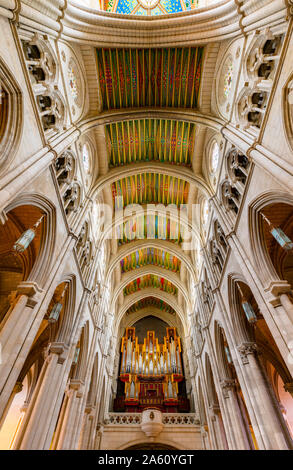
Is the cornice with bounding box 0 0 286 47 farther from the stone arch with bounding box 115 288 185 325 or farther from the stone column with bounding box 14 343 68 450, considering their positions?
the stone arch with bounding box 115 288 185 325

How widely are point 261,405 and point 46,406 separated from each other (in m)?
6.00

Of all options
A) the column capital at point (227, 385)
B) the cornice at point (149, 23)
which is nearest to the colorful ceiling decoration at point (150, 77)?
the cornice at point (149, 23)

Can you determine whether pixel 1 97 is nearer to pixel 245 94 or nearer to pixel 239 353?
pixel 245 94

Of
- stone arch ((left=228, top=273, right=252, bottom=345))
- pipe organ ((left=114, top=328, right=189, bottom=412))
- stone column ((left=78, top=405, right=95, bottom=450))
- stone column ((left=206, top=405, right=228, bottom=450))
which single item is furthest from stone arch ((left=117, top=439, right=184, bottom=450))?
stone arch ((left=228, top=273, right=252, bottom=345))

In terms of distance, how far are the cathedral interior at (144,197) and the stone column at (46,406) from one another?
1.8 inches

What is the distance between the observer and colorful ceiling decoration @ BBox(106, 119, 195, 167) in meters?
13.1

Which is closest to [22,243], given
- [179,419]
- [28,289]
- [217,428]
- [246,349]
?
[28,289]

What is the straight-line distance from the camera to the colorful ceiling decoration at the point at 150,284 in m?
21.8

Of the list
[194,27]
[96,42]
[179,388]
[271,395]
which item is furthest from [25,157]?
[179,388]

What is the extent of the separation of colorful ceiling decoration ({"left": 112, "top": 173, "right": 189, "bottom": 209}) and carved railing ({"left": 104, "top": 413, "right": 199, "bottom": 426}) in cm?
1279

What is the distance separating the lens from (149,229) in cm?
1844

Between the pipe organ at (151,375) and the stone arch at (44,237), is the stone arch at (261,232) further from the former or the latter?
the pipe organ at (151,375)

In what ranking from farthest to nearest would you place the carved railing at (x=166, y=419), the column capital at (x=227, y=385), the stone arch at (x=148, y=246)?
1. the stone arch at (x=148, y=246)
2. the carved railing at (x=166, y=419)
3. the column capital at (x=227, y=385)

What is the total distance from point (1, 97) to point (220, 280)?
31.0 feet
